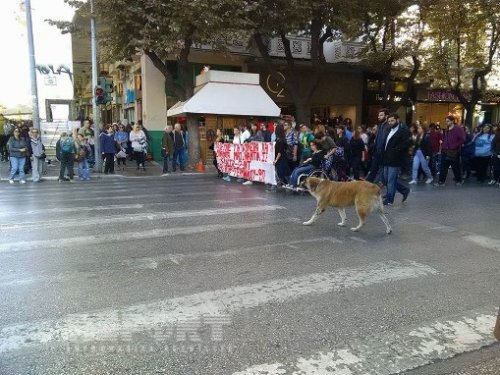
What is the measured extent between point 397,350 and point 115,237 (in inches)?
183

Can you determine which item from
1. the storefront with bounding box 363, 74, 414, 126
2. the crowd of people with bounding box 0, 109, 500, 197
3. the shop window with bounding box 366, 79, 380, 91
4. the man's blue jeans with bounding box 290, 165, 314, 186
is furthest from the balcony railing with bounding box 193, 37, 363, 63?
the man's blue jeans with bounding box 290, 165, 314, 186

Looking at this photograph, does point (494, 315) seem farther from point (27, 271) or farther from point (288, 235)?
point (27, 271)

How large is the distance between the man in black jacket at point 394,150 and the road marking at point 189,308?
14.1 ft

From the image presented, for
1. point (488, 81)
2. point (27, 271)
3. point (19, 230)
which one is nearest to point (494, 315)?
point (27, 271)

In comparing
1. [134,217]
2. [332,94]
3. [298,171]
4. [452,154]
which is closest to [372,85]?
[332,94]

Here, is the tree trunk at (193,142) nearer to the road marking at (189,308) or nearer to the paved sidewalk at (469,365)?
the road marking at (189,308)

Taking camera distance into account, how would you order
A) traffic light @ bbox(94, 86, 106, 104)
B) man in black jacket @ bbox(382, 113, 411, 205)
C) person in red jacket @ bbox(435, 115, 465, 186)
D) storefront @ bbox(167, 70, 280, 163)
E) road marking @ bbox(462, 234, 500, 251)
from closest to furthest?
road marking @ bbox(462, 234, 500, 251) < man in black jacket @ bbox(382, 113, 411, 205) < person in red jacket @ bbox(435, 115, 465, 186) < traffic light @ bbox(94, 86, 106, 104) < storefront @ bbox(167, 70, 280, 163)

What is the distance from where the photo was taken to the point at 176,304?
430 centimetres

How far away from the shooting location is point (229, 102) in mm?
19688

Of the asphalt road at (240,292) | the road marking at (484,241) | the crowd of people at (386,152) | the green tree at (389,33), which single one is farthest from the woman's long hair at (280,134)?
the green tree at (389,33)

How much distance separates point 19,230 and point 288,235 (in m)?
4.32

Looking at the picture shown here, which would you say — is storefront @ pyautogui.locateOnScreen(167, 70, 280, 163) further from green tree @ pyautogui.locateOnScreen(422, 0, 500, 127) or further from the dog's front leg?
the dog's front leg

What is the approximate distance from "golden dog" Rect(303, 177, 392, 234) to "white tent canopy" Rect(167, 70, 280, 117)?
11695mm

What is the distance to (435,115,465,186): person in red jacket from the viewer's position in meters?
13.2
